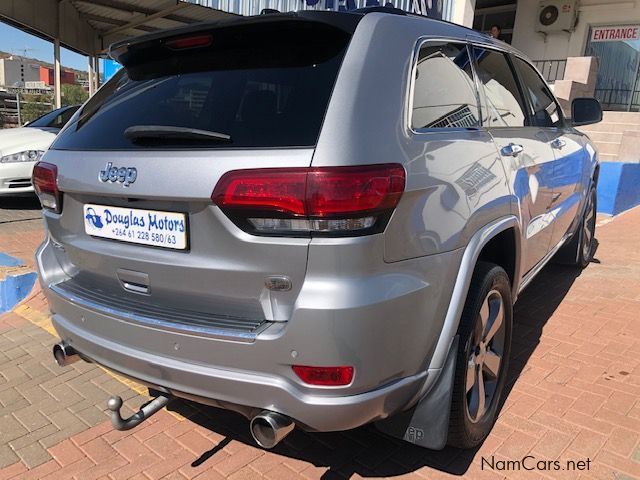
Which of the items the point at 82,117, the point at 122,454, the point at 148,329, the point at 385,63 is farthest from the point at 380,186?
the point at 122,454

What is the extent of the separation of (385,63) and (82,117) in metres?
1.51

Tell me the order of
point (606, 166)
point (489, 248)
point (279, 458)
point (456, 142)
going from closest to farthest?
point (456, 142) < point (279, 458) < point (489, 248) < point (606, 166)

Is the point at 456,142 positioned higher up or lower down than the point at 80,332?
higher up

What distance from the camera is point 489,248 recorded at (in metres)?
2.63

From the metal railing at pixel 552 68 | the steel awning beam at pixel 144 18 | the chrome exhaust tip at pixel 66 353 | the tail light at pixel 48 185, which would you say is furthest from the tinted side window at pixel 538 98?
the steel awning beam at pixel 144 18

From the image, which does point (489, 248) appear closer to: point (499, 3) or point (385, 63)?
point (385, 63)

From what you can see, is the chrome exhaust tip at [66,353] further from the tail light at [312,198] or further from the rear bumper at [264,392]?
the tail light at [312,198]

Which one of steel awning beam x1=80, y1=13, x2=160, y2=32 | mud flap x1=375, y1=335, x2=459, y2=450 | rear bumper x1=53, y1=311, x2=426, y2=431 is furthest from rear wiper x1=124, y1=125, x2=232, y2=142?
steel awning beam x1=80, y1=13, x2=160, y2=32

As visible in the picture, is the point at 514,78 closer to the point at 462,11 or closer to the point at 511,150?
the point at 511,150

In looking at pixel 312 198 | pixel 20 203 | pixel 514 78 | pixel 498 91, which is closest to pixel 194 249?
pixel 312 198

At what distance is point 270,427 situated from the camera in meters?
1.85

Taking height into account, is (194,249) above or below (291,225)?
below

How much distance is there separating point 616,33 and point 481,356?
14.6m

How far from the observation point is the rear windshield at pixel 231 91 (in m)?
1.87
